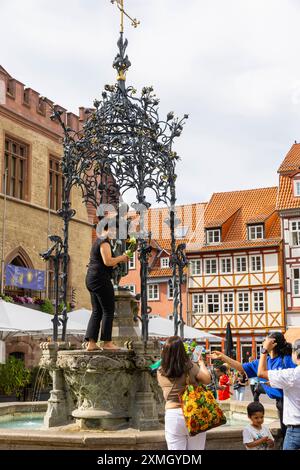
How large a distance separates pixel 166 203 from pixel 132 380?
2.46 meters

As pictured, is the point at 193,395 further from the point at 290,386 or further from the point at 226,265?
the point at 226,265

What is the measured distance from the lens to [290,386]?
4398mm

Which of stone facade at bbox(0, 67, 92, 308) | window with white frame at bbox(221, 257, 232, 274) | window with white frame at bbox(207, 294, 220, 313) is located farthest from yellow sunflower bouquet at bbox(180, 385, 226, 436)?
window with white frame at bbox(221, 257, 232, 274)

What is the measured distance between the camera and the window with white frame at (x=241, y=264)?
34.4 m

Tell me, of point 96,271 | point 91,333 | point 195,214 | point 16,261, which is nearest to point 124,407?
point 91,333

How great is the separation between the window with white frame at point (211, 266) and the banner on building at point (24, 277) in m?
14.2

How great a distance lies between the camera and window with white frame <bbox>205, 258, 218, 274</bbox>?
35188 millimetres

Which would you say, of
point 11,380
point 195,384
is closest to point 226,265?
point 11,380

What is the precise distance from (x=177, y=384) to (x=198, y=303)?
31072 mm

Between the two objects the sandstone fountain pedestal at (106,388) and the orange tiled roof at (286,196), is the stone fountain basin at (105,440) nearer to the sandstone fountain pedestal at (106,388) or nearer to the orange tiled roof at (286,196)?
the sandstone fountain pedestal at (106,388)

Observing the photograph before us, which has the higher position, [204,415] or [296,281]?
[296,281]

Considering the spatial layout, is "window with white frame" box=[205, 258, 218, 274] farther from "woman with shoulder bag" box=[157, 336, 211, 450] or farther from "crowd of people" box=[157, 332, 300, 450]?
"woman with shoulder bag" box=[157, 336, 211, 450]

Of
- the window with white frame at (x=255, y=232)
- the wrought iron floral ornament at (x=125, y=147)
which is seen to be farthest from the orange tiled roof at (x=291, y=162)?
the wrought iron floral ornament at (x=125, y=147)

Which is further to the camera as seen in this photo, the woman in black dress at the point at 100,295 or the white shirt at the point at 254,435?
the woman in black dress at the point at 100,295
